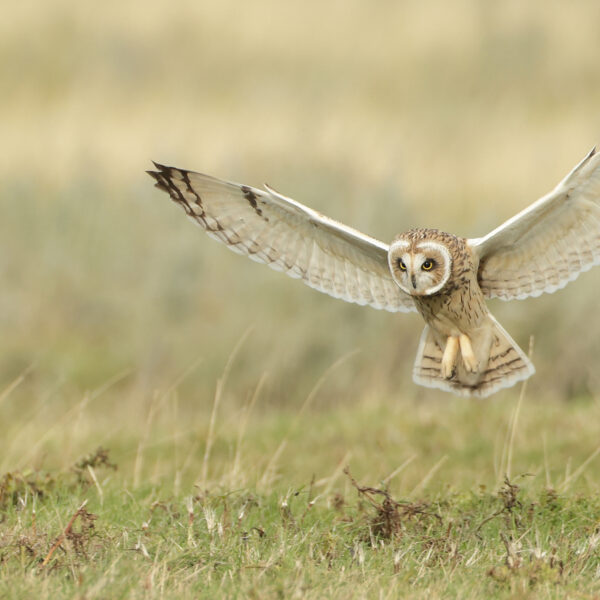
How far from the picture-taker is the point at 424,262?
4.43 meters

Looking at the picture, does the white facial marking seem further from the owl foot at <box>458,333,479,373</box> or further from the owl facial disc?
the owl foot at <box>458,333,479,373</box>

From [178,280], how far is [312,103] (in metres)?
10.9

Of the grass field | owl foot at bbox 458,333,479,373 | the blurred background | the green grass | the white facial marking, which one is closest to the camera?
the green grass

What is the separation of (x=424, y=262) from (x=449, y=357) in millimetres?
503

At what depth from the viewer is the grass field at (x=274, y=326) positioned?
4.08 metres

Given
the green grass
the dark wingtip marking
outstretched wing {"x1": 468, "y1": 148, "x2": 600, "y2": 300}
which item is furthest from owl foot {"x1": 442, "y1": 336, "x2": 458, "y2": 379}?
the dark wingtip marking

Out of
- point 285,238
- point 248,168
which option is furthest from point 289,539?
point 248,168

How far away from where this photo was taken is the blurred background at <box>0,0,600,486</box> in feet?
40.9

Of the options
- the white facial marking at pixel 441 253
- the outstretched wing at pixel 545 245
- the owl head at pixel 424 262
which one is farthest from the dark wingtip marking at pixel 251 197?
the outstretched wing at pixel 545 245

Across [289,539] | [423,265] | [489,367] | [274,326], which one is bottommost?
[289,539]

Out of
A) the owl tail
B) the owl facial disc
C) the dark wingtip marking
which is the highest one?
the dark wingtip marking

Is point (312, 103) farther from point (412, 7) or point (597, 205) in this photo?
point (597, 205)

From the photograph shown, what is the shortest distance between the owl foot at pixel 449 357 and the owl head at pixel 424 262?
38 centimetres

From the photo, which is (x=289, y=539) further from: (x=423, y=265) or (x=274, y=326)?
(x=274, y=326)
